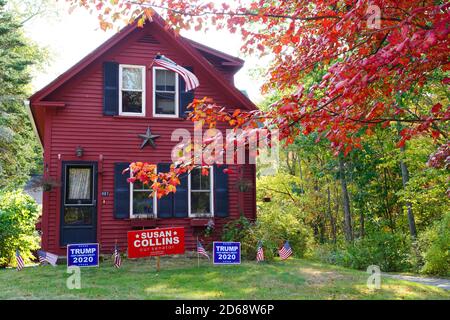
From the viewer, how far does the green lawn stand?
24.3 ft

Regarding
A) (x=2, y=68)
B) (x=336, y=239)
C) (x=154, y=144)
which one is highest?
(x=2, y=68)

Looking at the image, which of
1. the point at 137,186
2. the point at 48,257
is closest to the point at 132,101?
the point at 137,186

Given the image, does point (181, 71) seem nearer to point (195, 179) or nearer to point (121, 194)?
point (195, 179)

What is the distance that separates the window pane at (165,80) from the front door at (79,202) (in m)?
2.86

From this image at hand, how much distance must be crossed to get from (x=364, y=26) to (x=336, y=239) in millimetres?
18492

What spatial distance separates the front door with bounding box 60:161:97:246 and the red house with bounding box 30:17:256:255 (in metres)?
0.02

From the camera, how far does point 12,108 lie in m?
23.3

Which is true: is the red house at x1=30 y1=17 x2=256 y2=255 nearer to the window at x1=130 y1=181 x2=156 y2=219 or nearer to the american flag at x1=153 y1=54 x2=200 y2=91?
the window at x1=130 y1=181 x2=156 y2=219

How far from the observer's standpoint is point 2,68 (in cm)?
2145

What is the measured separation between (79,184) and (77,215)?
2.67ft

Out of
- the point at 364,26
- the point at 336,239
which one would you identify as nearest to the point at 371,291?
the point at 364,26

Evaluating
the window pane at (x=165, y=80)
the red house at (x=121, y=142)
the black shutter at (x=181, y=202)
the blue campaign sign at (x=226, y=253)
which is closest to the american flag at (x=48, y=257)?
the red house at (x=121, y=142)

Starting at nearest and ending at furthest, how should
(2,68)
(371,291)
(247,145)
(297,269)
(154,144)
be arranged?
(247,145), (371,291), (297,269), (154,144), (2,68)
